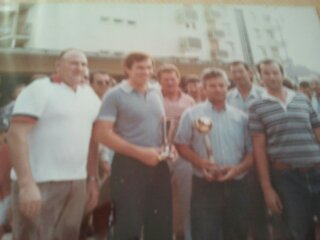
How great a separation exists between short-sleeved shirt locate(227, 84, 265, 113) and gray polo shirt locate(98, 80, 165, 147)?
0.77 feet

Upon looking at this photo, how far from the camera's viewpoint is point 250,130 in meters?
1.23

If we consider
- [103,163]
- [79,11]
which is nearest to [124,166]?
[103,163]

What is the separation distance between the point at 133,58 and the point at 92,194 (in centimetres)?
41

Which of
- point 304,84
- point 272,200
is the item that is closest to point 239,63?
point 304,84

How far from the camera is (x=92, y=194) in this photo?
1.13 m

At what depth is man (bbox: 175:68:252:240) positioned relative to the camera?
3.86 feet

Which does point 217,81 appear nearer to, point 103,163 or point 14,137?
point 103,163

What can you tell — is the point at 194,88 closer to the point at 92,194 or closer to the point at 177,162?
the point at 177,162

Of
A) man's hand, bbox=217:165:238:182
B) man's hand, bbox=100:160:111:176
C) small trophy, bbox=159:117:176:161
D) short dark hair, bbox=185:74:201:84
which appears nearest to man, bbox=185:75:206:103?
short dark hair, bbox=185:74:201:84

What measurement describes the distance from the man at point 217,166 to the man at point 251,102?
0.02 m

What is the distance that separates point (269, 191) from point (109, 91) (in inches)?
22.3

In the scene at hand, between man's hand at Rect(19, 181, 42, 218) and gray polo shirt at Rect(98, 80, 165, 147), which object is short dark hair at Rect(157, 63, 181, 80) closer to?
gray polo shirt at Rect(98, 80, 165, 147)

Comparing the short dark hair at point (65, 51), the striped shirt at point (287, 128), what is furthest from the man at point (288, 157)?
the short dark hair at point (65, 51)

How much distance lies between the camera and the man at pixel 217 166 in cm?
118
